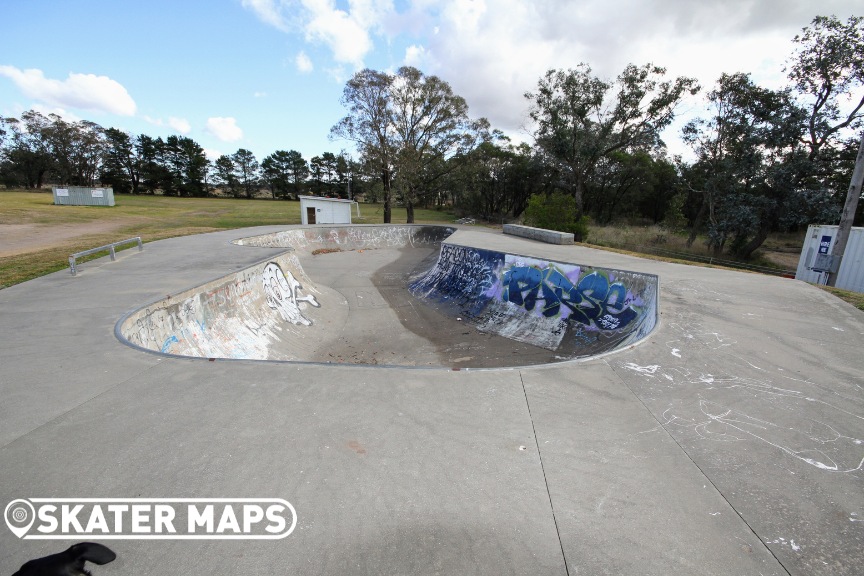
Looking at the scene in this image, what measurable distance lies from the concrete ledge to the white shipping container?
8.45 meters

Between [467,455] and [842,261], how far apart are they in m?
17.2

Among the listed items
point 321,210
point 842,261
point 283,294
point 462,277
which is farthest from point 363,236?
point 842,261

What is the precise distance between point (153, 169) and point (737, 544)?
284ft

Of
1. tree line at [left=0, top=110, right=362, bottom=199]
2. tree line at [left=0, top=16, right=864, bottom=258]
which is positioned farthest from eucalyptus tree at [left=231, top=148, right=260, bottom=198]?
tree line at [left=0, top=16, right=864, bottom=258]

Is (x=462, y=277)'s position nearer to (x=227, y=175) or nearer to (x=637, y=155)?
(x=637, y=155)

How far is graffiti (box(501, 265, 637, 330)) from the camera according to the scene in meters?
9.15

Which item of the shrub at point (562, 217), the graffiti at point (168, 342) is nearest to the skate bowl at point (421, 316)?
the graffiti at point (168, 342)

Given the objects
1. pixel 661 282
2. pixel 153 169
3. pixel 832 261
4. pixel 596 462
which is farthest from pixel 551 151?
pixel 153 169

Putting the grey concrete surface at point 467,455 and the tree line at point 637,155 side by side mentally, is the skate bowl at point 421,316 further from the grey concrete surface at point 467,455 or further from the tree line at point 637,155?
the tree line at point 637,155

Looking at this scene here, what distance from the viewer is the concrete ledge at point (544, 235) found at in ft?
56.1

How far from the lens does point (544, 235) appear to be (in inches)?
711

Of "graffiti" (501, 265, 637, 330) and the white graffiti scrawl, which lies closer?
"graffiti" (501, 265, 637, 330)

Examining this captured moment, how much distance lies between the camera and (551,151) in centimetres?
3259

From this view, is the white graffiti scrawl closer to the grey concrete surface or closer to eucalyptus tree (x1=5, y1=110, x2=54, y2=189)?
the grey concrete surface
